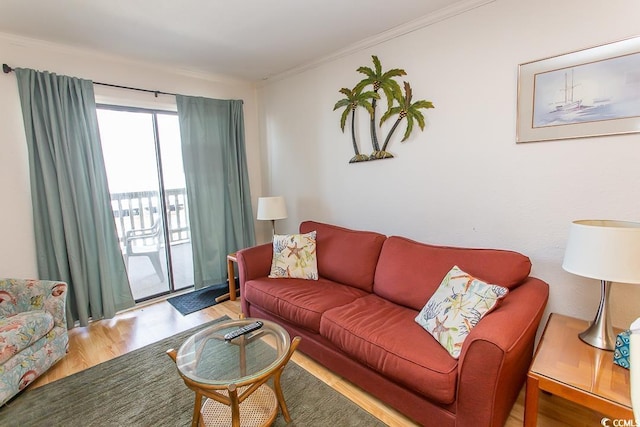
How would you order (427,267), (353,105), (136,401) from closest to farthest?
(136,401) < (427,267) < (353,105)

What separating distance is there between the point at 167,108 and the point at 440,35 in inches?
106

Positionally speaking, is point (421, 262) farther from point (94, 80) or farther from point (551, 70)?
point (94, 80)

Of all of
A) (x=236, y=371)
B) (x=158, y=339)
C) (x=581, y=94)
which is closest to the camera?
(x=236, y=371)

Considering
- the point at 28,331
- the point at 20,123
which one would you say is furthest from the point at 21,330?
the point at 20,123

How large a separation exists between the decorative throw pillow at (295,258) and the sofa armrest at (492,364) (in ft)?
4.83

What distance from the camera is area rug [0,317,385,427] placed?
1.71 meters

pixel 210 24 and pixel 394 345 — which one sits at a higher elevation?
pixel 210 24

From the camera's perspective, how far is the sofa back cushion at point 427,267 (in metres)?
1.81

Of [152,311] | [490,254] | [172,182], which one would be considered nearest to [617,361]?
[490,254]

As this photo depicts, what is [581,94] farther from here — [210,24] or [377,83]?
[210,24]

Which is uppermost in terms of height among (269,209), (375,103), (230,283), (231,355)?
(375,103)

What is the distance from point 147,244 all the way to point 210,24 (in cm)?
231

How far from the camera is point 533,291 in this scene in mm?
1698

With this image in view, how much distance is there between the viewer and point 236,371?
1511mm
